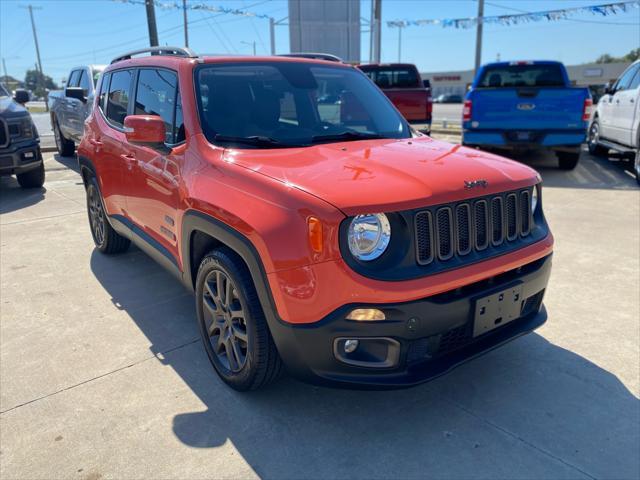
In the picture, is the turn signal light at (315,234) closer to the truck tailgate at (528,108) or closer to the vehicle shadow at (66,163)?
the truck tailgate at (528,108)

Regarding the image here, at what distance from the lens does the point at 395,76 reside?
1320cm

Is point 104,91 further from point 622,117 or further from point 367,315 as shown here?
point 622,117

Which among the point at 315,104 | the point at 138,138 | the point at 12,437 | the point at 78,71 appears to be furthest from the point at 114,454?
the point at 78,71

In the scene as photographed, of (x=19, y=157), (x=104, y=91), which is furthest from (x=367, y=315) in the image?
(x=19, y=157)

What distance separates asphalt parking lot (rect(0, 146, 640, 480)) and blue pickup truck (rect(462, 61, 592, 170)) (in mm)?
5074

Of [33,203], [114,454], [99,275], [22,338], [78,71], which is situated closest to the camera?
[114,454]

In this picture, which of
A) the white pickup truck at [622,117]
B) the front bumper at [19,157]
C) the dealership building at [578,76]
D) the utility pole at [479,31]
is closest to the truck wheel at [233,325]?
the front bumper at [19,157]

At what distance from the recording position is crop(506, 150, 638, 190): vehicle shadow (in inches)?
336

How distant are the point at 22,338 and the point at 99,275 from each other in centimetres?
123

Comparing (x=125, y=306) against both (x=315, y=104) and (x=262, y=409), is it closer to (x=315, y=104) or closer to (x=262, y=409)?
(x=262, y=409)

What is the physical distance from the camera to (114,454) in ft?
7.97

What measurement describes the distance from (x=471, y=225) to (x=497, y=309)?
0.44 metres

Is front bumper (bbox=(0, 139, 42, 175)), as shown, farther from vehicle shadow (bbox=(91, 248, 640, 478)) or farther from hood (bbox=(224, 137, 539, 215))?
hood (bbox=(224, 137, 539, 215))

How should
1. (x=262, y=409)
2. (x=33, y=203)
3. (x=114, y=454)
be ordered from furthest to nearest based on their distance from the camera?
(x=33, y=203), (x=262, y=409), (x=114, y=454)
